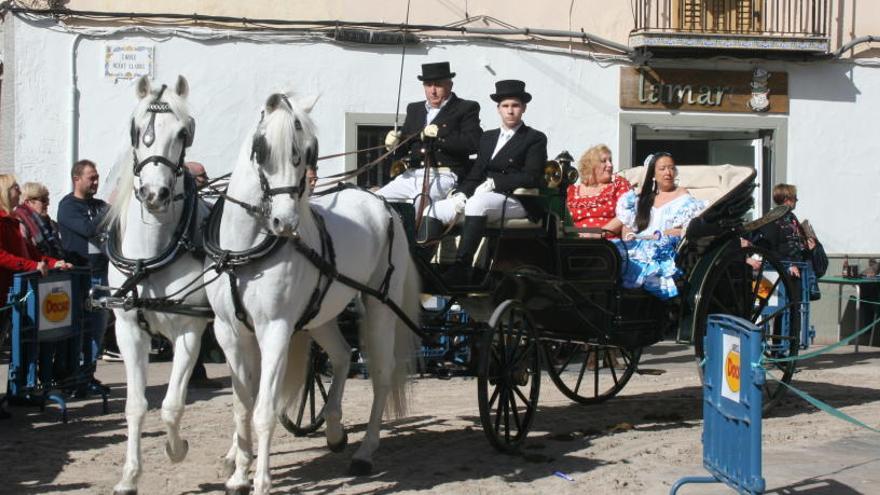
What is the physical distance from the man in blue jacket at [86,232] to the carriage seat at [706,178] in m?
4.43

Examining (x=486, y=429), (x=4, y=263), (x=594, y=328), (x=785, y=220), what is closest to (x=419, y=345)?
(x=486, y=429)

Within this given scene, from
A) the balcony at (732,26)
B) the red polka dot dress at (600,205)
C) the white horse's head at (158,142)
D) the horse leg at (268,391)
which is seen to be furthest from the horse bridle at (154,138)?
the balcony at (732,26)

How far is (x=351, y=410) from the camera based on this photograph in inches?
366

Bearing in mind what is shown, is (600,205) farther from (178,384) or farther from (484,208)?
(178,384)

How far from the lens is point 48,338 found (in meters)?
8.93

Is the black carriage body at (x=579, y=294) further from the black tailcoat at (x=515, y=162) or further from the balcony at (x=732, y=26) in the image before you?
the balcony at (x=732, y=26)

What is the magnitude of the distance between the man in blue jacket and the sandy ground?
1.77 feet

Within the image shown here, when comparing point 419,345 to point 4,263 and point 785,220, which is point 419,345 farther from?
point 785,220

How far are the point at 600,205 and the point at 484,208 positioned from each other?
6.55 feet

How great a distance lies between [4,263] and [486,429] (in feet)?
12.7

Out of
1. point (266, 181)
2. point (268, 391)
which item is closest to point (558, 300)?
point (268, 391)

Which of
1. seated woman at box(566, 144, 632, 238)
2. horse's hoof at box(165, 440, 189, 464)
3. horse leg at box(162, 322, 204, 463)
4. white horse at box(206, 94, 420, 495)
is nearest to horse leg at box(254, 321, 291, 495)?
white horse at box(206, 94, 420, 495)

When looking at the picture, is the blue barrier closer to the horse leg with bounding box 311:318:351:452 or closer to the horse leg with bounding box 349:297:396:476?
the horse leg with bounding box 349:297:396:476

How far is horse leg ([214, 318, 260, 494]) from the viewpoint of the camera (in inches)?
252
